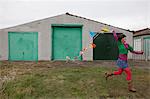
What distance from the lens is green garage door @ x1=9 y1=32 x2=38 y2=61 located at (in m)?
20.2

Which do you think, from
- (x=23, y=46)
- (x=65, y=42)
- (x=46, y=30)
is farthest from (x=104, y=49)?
(x=23, y=46)

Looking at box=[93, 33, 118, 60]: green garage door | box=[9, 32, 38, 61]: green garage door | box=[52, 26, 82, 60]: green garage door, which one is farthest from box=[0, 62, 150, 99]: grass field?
box=[93, 33, 118, 60]: green garage door

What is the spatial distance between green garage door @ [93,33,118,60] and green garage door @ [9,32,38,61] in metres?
5.24

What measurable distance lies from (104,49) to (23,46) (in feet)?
22.9

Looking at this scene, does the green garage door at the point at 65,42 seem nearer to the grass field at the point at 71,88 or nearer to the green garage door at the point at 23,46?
the green garage door at the point at 23,46

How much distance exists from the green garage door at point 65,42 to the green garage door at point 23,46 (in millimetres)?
1596

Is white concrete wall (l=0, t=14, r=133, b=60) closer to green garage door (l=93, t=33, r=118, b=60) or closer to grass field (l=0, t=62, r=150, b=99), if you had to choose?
green garage door (l=93, t=33, r=118, b=60)

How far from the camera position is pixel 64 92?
7195 millimetres

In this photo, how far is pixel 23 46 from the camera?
20.3 m

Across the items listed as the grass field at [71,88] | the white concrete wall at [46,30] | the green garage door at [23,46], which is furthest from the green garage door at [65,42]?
the grass field at [71,88]

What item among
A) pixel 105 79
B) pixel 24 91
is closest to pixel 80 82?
pixel 105 79

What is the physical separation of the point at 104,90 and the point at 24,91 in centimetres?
243

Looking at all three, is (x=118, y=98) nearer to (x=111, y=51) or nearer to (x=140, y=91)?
(x=140, y=91)

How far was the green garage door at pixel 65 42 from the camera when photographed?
20562 millimetres
